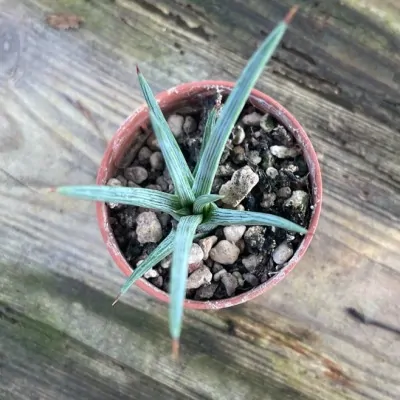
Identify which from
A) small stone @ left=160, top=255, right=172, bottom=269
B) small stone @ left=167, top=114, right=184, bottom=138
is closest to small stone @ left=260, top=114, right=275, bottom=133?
small stone @ left=167, top=114, right=184, bottom=138

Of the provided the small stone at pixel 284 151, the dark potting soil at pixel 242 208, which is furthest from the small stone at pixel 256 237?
the small stone at pixel 284 151

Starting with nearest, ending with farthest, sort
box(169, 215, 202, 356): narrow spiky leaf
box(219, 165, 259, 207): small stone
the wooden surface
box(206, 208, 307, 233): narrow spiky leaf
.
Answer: box(169, 215, 202, 356): narrow spiky leaf, box(206, 208, 307, 233): narrow spiky leaf, box(219, 165, 259, 207): small stone, the wooden surface

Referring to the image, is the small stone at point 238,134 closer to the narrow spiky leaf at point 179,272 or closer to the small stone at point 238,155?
the small stone at point 238,155

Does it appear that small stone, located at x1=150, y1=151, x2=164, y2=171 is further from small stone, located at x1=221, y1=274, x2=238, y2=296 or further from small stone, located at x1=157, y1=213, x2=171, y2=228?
small stone, located at x1=221, y1=274, x2=238, y2=296

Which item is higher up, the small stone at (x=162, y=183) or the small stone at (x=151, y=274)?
the small stone at (x=162, y=183)

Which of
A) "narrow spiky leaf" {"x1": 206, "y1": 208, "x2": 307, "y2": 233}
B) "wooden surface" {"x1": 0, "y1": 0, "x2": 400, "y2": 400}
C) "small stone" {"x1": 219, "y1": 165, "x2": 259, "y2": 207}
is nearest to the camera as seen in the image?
"narrow spiky leaf" {"x1": 206, "y1": 208, "x2": 307, "y2": 233}

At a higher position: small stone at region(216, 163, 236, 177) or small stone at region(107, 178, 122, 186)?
small stone at region(216, 163, 236, 177)

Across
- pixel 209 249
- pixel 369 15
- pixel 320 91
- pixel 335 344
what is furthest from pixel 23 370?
pixel 369 15
